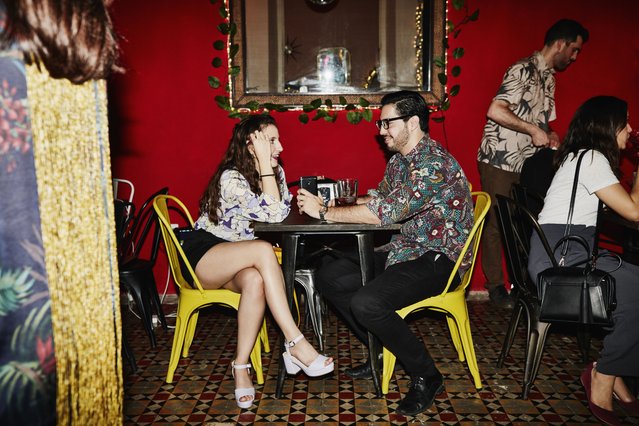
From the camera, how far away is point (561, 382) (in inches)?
104

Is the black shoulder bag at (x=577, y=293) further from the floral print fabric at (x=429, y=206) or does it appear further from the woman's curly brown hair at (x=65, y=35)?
the woman's curly brown hair at (x=65, y=35)

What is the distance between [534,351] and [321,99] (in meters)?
2.17

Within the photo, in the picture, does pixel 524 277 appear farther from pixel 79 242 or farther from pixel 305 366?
→ pixel 79 242

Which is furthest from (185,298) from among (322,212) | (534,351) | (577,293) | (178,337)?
(577,293)

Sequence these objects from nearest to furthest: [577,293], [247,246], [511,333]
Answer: [577,293]
[247,246]
[511,333]

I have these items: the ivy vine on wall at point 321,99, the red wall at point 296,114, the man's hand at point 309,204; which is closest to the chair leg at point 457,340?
the man's hand at point 309,204

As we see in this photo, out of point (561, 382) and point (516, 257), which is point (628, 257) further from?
point (561, 382)

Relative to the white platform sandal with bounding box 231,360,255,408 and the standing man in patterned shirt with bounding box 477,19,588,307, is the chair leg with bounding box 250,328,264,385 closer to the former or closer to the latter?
the white platform sandal with bounding box 231,360,255,408

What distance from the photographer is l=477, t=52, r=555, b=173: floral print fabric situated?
3.64 meters

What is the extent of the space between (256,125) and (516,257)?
1.42 meters

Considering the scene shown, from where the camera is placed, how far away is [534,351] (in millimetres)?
2461

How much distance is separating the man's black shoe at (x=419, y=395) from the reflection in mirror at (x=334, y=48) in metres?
2.06

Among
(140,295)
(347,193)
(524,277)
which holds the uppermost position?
(347,193)

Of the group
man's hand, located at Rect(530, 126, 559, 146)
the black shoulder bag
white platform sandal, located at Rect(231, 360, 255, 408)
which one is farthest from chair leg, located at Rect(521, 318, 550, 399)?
man's hand, located at Rect(530, 126, 559, 146)
